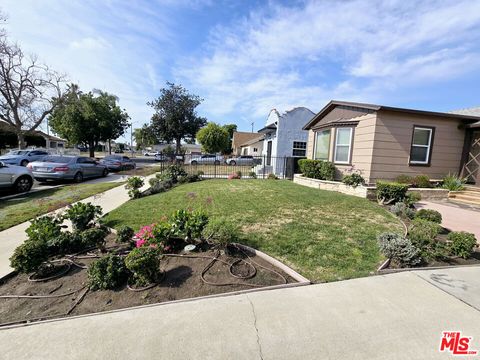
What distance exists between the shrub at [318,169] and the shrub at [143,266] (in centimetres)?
902

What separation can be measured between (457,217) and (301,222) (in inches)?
182

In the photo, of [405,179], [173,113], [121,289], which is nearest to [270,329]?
[121,289]

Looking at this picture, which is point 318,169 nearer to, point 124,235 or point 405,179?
point 405,179

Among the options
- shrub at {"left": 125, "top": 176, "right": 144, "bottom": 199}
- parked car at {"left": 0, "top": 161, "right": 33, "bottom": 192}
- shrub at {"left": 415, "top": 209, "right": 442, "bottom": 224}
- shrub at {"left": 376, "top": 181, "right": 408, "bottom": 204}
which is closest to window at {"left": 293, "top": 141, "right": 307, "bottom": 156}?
shrub at {"left": 376, "top": 181, "right": 408, "bottom": 204}

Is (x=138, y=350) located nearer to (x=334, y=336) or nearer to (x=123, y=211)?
(x=334, y=336)

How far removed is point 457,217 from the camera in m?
6.14

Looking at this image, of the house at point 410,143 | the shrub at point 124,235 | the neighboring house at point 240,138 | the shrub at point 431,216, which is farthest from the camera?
the neighboring house at point 240,138

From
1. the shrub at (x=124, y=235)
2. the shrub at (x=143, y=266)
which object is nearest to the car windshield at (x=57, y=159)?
the shrub at (x=124, y=235)

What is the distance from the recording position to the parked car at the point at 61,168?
1145 cm

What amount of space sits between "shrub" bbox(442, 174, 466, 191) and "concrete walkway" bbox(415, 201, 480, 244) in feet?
3.95

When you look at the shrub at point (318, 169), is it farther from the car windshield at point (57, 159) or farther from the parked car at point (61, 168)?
the car windshield at point (57, 159)

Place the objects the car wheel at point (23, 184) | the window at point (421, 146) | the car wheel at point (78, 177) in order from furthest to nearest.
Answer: the car wheel at point (78, 177)
the car wheel at point (23, 184)
the window at point (421, 146)

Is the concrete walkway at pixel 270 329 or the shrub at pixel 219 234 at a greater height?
the shrub at pixel 219 234

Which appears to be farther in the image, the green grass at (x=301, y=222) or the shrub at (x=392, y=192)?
the shrub at (x=392, y=192)
